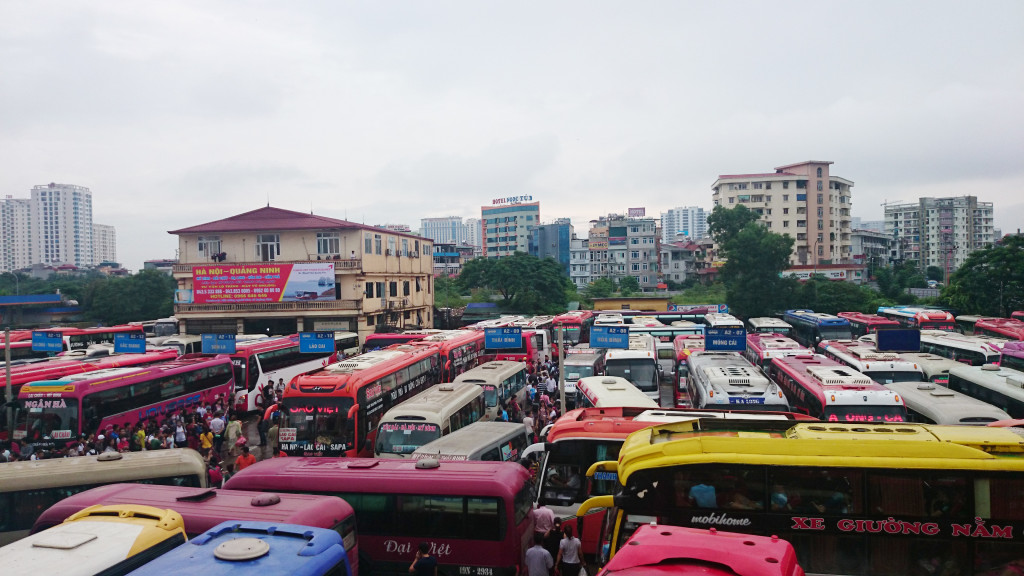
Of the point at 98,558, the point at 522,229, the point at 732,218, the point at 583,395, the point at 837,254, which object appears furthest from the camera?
the point at 522,229

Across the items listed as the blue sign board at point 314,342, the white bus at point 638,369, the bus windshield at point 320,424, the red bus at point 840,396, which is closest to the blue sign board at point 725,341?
the white bus at point 638,369

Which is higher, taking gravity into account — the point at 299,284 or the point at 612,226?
the point at 612,226

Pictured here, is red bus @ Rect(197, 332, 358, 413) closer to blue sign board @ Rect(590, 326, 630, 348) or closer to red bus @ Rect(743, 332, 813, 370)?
blue sign board @ Rect(590, 326, 630, 348)

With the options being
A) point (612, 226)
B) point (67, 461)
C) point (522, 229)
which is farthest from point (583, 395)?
point (522, 229)

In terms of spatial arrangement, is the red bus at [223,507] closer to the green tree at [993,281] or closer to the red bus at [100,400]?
the red bus at [100,400]

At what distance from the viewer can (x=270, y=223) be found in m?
42.8

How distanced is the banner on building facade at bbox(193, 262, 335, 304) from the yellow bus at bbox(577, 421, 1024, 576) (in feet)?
114

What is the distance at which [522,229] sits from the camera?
10162 cm

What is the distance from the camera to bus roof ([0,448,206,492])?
1027cm

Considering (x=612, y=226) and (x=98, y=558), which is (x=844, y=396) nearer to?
(x=98, y=558)

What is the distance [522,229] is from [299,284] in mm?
64213

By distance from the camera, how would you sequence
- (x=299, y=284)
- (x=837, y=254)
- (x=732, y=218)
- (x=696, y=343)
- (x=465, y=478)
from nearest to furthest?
1. (x=465, y=478)
2. (x=696, y=343)
3. (x=299, y=284)
4. (x=732, y=218)
5. (x=837, y=254)

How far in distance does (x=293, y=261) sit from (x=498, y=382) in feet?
87.7

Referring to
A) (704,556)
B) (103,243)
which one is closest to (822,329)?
(704,556)
